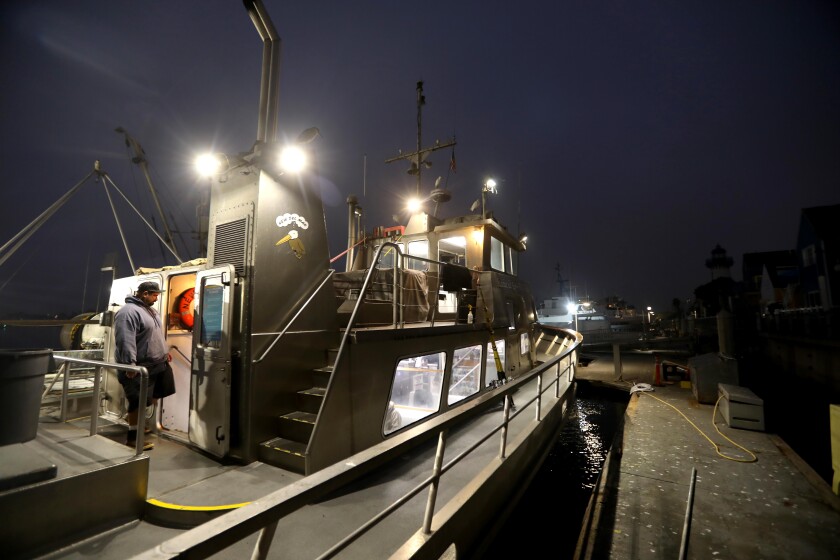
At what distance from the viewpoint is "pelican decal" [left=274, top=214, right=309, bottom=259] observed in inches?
184

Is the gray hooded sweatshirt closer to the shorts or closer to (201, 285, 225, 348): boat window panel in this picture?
the shorts

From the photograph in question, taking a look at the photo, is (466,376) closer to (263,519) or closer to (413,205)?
(413,205)

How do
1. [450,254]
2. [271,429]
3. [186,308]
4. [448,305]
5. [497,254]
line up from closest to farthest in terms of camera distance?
[271,429] → [186,308] → [448,305] → [497,254] → [450,254]

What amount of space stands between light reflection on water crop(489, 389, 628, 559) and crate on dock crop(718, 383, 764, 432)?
8.76 feet

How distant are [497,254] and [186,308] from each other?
25.2 feet

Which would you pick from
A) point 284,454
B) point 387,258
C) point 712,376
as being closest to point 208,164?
point 284,454

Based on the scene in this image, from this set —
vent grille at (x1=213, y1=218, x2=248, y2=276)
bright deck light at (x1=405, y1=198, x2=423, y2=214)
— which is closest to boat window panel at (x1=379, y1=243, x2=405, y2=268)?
bright deck light at (x1=405, y1=198, x2=423, y2=214)

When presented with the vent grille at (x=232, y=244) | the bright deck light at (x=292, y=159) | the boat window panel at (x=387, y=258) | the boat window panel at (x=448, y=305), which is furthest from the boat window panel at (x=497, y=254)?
the vent grille at (x=232, y=244)

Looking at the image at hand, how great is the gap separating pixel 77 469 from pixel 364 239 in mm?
8194

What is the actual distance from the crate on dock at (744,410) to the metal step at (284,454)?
828cm

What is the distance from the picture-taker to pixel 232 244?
460 centimetres

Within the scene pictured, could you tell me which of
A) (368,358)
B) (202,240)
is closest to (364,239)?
(368,358)

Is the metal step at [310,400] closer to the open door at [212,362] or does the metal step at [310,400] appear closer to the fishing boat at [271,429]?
the fishing boat at [271,429]

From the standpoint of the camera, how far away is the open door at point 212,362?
166 inches
